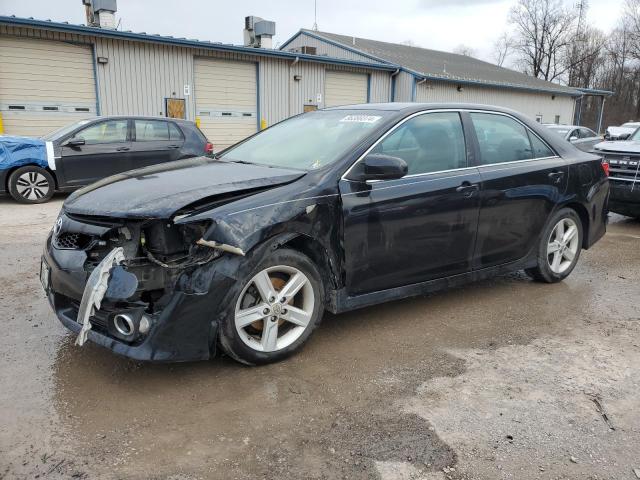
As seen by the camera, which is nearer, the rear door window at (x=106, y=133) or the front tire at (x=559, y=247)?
the front tire at (x=559, y=247)

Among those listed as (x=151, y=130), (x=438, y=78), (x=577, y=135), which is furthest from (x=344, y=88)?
(x=151, y=130)

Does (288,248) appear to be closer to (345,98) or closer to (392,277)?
(392,277)

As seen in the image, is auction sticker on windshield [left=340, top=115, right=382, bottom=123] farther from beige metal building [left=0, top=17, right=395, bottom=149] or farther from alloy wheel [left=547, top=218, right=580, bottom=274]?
beige metal building [left=0, top=17, right=395, bottom=149]

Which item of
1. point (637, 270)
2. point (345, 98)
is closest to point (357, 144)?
point (637, 270)

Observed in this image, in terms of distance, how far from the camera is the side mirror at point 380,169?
348 centimetres

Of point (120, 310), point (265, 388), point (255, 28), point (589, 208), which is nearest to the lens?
point (120, 310)

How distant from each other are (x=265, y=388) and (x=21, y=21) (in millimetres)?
14556

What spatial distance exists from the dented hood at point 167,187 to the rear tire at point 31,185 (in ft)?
21.6

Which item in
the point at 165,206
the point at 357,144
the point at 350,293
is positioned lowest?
the point at 350,293

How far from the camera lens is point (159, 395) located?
9.89ft

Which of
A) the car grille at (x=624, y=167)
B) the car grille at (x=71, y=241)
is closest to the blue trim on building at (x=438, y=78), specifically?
the car grille at (x=624, y=167)

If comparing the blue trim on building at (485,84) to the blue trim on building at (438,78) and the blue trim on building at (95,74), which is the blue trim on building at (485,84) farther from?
the blue trim on building at (95,74)

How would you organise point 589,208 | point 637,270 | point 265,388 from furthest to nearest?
point 637,270
point 589,208
point 265,388

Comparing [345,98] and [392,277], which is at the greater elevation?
[345,98]
